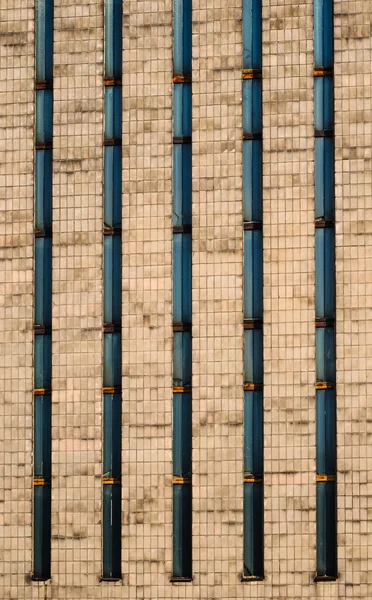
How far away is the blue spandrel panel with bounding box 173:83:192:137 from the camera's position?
2289 centimetres

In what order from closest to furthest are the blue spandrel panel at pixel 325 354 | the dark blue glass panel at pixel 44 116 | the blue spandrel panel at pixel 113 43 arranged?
the blue spandrel panel at pixel 325 354
the blue spandrel panel at pixel 113 43
the dark blue glass panel at pixel 44 116

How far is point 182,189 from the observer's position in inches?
896

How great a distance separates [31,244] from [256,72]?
22.8 ft

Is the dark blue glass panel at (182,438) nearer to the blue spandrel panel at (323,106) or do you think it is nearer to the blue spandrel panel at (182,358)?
the blue spandrel panel at (182,358)

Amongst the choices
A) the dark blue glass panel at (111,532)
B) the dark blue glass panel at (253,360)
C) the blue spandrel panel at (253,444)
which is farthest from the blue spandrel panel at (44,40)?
the dark blue glass panel at (111,532)

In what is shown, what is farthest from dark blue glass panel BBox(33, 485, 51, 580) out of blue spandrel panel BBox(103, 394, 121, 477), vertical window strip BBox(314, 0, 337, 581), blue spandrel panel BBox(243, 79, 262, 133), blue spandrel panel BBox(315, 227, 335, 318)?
blue spandrel panel BBox(243, 79, 262, 133)

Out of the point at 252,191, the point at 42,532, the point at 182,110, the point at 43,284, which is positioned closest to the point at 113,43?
Result: the point at 182,110

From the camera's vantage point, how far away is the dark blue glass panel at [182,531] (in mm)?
22047

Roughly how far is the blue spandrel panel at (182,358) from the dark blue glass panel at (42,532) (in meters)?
4.20

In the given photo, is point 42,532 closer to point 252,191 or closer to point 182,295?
point 182,295

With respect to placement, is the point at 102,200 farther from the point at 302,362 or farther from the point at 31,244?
the point at 302,362

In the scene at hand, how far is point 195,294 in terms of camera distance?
22.2 metres

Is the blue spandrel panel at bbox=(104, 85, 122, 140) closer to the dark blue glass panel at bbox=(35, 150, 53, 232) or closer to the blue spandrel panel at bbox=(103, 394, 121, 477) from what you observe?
the dark blue glass panel at bbox=(35, 150, 53, 232)

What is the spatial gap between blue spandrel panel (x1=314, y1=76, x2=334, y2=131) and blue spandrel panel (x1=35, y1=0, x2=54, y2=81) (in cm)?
674
